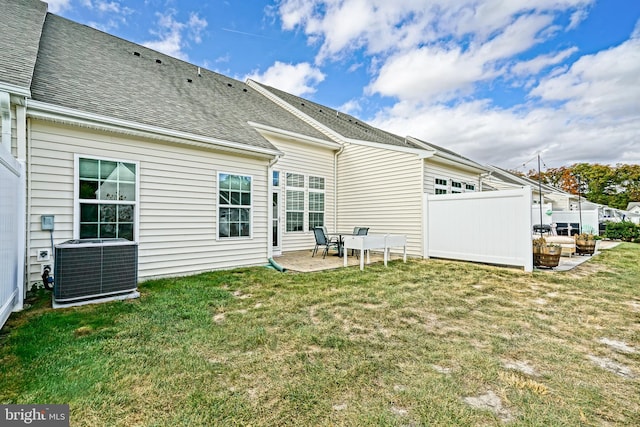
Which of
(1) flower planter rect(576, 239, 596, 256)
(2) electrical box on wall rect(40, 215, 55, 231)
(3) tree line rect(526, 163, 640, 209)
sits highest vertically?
(3) tree line rect(526, 163, 640, 209)

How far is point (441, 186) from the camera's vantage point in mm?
10008

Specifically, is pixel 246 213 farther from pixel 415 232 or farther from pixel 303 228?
pixel 415 232

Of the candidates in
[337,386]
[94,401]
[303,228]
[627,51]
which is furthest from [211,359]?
[627,51]

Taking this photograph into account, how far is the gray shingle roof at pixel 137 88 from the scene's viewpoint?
17.5ft

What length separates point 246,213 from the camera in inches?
285

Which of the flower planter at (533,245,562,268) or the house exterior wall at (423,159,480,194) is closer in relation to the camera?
the flower planter at (533,245,562,268)

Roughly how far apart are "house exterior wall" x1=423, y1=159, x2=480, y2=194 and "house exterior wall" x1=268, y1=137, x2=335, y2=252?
358cm

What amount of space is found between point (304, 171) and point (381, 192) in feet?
9.32

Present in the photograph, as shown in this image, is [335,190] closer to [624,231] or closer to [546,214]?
[546,214]

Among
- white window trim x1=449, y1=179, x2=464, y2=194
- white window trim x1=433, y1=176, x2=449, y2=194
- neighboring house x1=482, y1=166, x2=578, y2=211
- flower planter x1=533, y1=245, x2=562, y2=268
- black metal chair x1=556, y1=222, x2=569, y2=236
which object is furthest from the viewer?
neighboring house x1=482, y1=166, x2=578, y2=211

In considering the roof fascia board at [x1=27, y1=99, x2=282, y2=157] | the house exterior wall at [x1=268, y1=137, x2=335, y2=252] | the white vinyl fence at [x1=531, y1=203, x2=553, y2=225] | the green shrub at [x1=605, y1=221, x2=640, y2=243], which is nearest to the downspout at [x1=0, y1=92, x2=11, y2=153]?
the roof fascia board at [x1=27, y1=99, x2=282, y2=157]

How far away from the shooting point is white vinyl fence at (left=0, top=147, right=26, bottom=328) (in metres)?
3.14

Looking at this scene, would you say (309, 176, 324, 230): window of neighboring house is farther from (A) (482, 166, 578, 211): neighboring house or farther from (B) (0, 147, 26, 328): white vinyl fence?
(B) (0, 147, 26, 328): white vinyl fence

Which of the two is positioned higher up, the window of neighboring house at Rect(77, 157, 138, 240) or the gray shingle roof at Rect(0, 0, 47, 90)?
the gray shingle roof at Rect(0, 0, 47, 90)
